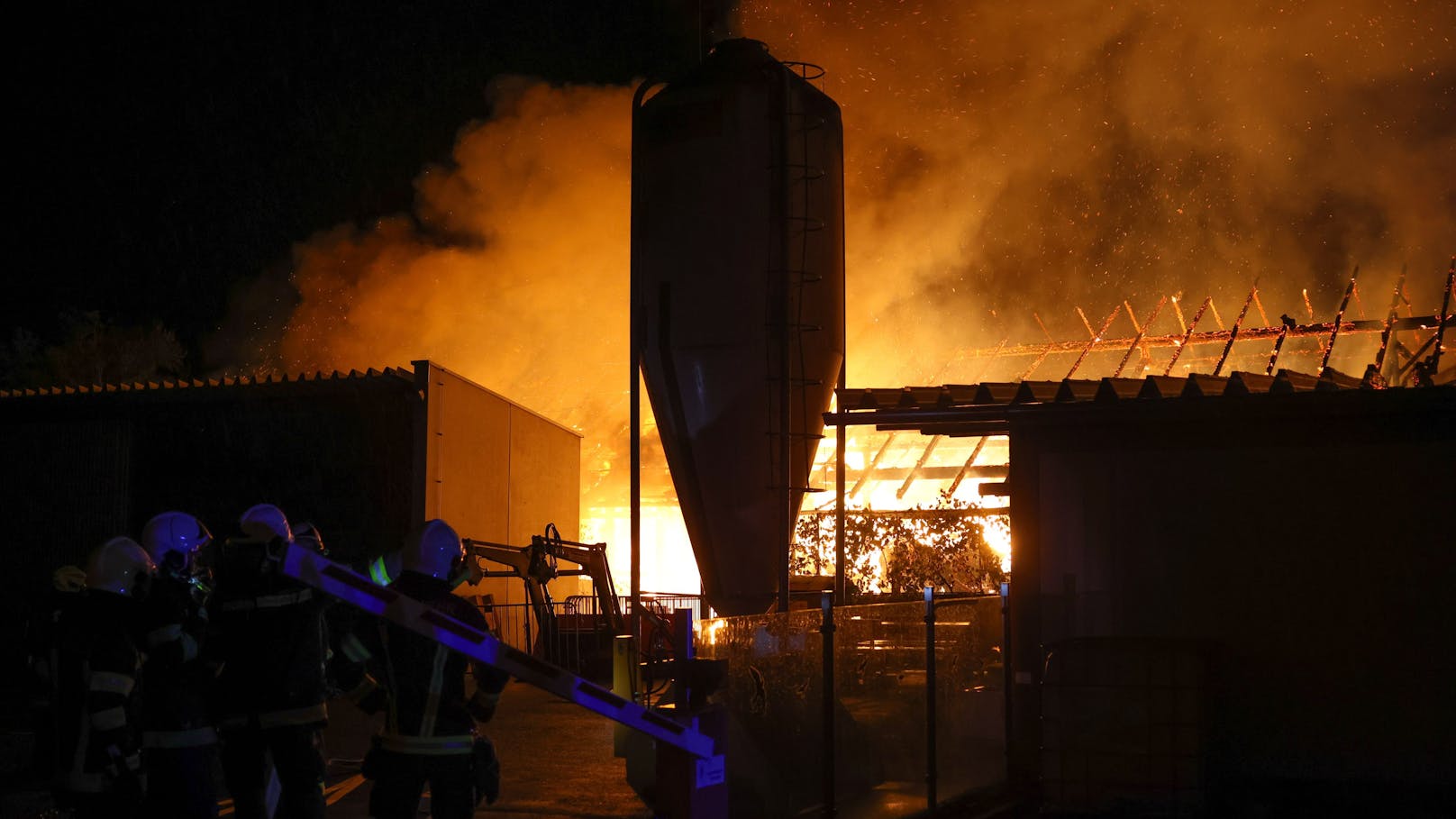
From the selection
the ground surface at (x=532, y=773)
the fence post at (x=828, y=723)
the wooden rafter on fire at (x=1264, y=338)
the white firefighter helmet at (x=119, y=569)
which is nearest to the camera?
the white firefighter helmet at (x=119, y=569)

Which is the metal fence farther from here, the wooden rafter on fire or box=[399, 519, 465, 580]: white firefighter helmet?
the wooden rafter on fire

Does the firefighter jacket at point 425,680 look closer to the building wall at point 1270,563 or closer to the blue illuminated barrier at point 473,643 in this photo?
the blue illuminated barrier at point 473,643

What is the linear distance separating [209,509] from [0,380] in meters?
19.0

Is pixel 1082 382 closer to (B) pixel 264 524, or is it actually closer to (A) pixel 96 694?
(B) pixel 264 524

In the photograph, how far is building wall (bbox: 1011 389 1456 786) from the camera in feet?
30.5

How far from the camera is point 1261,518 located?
9.88m

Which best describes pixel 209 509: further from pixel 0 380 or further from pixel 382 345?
pixel 0 380

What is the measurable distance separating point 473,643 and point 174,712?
78.3 inches

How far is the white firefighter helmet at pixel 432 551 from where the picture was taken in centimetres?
584

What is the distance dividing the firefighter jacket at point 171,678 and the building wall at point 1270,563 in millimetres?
5508

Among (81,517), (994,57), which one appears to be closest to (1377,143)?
(994,57)

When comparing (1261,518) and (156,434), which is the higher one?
(156,434)

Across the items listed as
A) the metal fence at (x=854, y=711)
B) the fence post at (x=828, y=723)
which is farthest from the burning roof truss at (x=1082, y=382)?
the fence post at (x=828, y=723)

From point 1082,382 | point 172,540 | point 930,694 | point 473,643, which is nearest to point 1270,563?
point 1082,382
